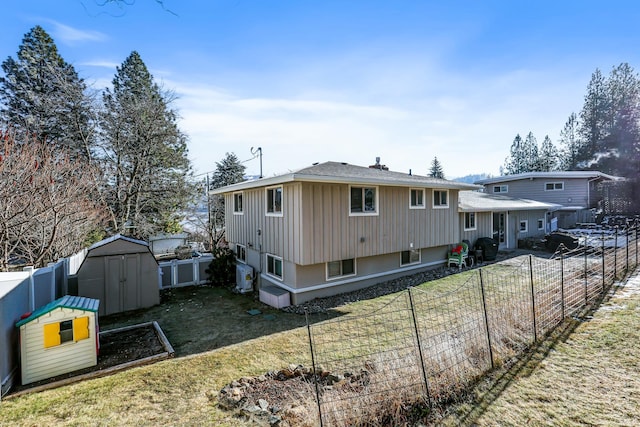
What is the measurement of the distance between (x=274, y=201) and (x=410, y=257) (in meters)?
5.42

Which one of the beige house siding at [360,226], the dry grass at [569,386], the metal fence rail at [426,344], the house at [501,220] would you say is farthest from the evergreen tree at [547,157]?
the dry grass at [569,386]

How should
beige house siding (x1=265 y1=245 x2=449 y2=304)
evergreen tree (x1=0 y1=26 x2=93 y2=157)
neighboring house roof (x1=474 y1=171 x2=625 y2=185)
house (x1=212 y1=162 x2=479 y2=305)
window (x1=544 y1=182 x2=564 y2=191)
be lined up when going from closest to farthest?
house (x1=212 y1=162 x2=479 y2=305)
beige house siding (x1=265 y1=245 x2=449 y2=304)
evergreen tree (x1=0 y1=26 x2=93 y2=157)
neighboring house roof (x1=474 y1=171 x2=625 y2=185)
window (x1=544 y1=182 x2=564 y2=191)

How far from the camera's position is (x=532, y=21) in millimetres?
8734

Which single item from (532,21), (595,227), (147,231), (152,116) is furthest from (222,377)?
(595,227)

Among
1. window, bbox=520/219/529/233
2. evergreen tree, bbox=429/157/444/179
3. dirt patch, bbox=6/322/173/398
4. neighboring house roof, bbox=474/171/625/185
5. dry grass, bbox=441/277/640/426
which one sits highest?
evergreen tree, bbox=429/157/444/179

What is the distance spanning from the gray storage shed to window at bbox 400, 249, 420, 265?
794cm

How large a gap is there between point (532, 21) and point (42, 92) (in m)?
25.8

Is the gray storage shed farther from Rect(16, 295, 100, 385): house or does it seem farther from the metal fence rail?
the metal fence rail

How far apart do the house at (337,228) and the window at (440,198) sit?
4cm

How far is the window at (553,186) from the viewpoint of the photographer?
21656 mm

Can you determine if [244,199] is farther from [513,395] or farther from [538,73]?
[538,73]

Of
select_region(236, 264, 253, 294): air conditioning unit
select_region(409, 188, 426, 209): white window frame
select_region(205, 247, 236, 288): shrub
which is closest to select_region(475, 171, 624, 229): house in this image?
select_region(409, 188, 426, 209): white window frame

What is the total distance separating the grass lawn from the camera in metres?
3.24

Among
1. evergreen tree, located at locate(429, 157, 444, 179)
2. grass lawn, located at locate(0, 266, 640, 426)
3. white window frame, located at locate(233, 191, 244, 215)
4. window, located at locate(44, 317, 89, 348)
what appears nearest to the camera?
grass lawn, located at locate(0, 266, 640, 426)
